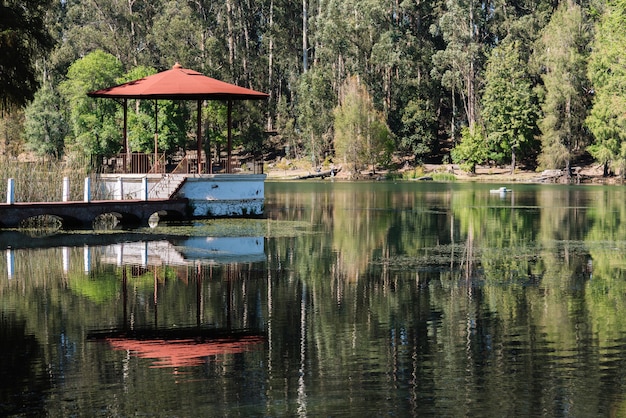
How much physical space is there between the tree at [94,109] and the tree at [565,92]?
3482 cm

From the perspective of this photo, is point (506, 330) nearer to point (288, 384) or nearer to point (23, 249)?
point (288, 384)

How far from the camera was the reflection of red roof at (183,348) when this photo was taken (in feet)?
39.4

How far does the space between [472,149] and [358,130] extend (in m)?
10.3

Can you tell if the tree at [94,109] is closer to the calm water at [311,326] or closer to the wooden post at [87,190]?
the wooden post at [87,190]

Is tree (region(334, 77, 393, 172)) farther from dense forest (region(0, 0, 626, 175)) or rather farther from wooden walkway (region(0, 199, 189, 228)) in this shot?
wooden walkway (region(0, 199, 189, 228))

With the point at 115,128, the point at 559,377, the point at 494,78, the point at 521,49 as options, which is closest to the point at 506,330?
the point at 559,377

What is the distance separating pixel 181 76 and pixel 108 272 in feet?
67.1

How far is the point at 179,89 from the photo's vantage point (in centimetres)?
3781

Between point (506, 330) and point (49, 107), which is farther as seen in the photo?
point (49, 107)

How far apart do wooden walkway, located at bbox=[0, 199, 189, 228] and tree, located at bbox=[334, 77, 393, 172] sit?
50.4m

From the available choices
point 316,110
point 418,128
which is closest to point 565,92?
point 418,128

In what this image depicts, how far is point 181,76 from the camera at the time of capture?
39531 mm

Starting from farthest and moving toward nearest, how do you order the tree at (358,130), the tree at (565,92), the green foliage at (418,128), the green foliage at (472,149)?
the green foliage at (418,128) → the tree at (358,130) → the green foliage at (472,149) → the tree at (565,92)

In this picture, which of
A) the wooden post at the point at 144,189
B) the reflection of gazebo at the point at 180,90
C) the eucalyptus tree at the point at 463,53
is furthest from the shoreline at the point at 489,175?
the wooden post at the point at 144,189
